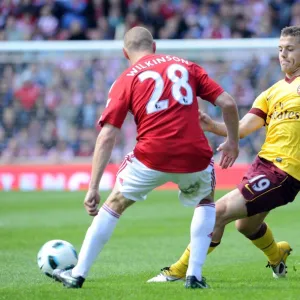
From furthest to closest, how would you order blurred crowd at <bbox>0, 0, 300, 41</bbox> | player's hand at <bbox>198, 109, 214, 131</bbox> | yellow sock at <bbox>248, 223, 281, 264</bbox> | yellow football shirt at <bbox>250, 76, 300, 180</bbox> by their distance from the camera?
blurred crowd at <bbox>0, 0, 300, 41</bbox> < yellow sock at <bbox>248, 223, 281, 264</bbox> < yellow football shirt at <bbox>250, 76, 300, 180</bbox> < player's hand at <bbox>198, 109, 214, 131</bbox>

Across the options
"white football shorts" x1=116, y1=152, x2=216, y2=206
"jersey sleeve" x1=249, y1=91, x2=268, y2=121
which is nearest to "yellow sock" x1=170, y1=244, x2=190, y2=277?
"white football shorts" x1=116, y1=152, x2=216, y2=206

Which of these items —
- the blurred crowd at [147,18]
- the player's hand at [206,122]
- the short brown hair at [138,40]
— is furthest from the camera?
the blurred crowd at [147,18]

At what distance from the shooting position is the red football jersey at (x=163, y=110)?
21.7ft

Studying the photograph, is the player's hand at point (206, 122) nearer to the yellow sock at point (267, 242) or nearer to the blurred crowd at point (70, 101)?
the yellow sock at point (267, 242)

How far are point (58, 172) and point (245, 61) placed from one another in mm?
4890

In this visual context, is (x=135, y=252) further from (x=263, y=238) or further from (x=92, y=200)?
(x=92, y=200)

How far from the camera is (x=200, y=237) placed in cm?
689

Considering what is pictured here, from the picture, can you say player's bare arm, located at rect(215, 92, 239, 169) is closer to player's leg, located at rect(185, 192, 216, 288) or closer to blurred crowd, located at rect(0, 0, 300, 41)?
player's leg, located at rect(185, 192, 216, 288)

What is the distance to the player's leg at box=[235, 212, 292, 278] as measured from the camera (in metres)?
7.82

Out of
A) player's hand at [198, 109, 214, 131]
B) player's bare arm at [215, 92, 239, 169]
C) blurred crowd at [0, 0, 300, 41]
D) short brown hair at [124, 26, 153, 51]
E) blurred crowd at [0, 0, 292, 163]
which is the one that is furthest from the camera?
blurred crowd at [0, 0, 300, 41]

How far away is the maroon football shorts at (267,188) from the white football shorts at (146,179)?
70 centimetres

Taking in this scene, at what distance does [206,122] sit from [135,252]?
3.41m

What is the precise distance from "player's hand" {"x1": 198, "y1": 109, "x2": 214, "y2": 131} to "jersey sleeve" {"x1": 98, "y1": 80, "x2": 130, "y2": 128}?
0.87m

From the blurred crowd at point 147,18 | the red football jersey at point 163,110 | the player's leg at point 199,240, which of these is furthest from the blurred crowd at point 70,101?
the red football jersey at point 163,110
